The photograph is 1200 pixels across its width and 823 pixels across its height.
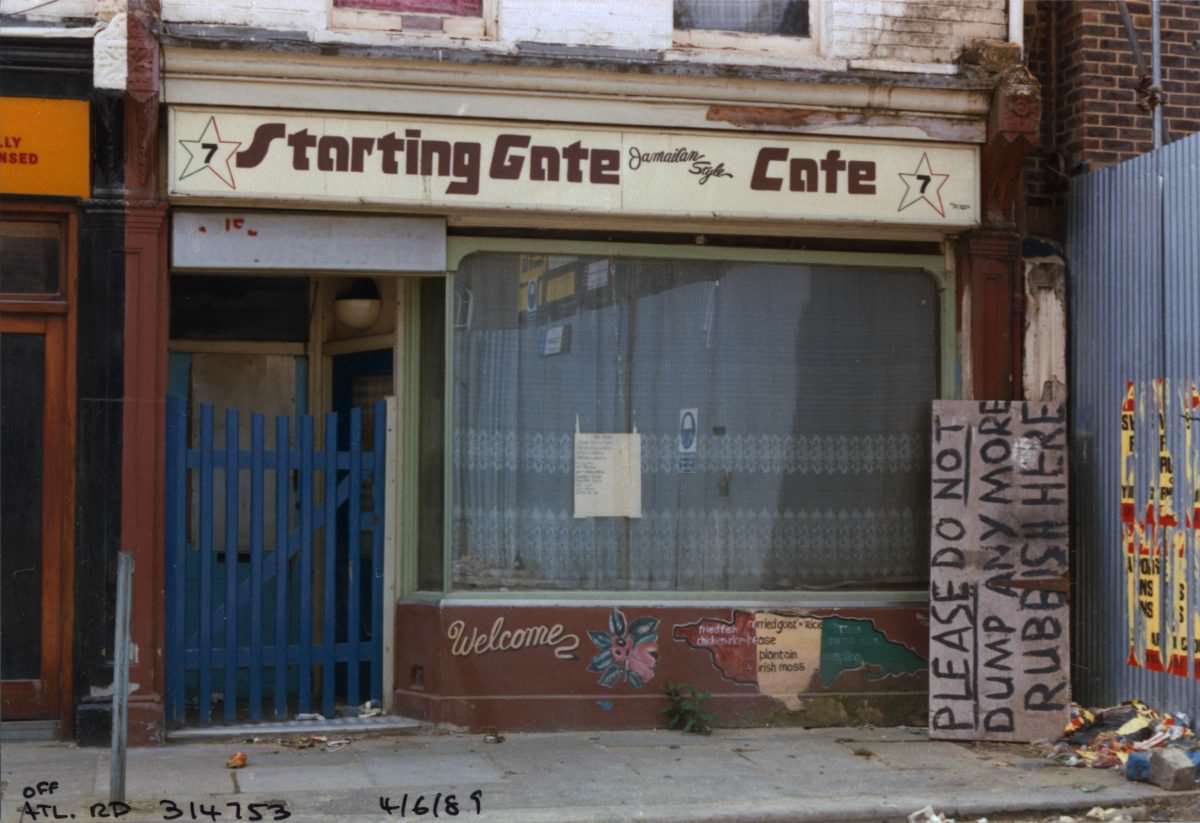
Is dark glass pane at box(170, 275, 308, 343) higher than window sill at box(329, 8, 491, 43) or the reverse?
the reverse

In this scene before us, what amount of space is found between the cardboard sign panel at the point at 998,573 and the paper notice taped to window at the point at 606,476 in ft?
6.13

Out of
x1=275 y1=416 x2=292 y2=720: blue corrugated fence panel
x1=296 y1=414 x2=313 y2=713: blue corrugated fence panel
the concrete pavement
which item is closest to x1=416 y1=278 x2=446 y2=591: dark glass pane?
x1=296 y1=414 x2=313 y2=713: blue corrugated fence panel

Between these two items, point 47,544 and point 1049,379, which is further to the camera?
point 1049,379

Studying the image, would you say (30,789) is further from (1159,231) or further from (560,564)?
(1159,231)

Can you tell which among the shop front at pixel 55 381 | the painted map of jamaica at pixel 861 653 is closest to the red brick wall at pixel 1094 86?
the painted map of jamaica at pixel 861 653

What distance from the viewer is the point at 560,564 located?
977 centimetres

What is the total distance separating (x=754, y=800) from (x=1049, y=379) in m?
3.84

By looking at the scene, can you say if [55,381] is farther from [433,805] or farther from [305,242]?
[433,805]

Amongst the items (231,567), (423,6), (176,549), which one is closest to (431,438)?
(231,567)

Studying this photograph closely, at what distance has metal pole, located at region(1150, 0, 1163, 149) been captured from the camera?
10125mm

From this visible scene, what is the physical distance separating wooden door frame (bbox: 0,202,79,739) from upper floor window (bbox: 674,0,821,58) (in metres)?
3.88

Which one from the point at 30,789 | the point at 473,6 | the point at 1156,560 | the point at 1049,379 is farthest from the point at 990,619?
the point at 30,789

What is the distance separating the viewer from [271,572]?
9.73 m

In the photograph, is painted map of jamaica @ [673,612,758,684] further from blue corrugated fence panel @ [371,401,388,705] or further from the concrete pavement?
blue corrugated fence panel @ [371,401,388,705]
